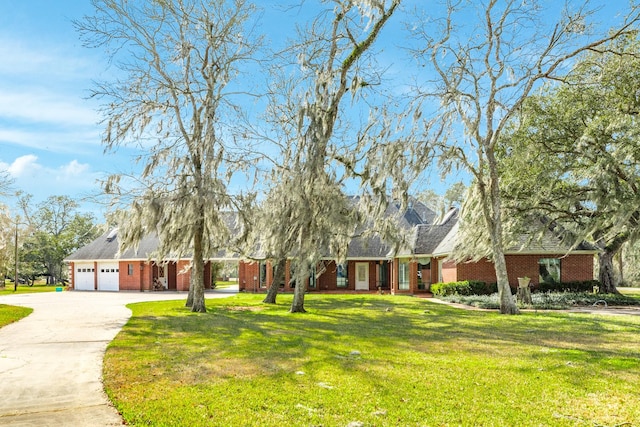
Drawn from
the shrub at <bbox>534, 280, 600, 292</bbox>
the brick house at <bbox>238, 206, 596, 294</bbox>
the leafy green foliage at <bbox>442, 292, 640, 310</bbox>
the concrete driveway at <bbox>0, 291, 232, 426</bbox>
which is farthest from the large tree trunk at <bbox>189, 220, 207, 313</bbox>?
the shrub at <bbox>534, 280, 600, 292</bbox>

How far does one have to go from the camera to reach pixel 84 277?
35.3 metres

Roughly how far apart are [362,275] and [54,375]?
24070mm

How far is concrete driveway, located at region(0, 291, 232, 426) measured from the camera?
4767 millimetres

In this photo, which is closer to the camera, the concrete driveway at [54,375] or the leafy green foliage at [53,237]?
the concrete driveway at [54,375]

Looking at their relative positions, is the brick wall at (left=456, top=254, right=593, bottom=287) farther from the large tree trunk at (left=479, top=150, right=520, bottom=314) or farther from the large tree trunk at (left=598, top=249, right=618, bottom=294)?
the large tree trunk at (left=479, top=150, right=520, bottom=314)

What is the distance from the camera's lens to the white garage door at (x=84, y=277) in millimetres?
34969

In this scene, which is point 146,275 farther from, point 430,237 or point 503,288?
point 503,288

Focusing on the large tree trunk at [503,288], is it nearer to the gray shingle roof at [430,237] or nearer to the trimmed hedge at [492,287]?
the trimmed hedge at [492,287]

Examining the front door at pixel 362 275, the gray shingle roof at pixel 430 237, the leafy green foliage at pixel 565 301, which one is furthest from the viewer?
the front door at pixel 362 275

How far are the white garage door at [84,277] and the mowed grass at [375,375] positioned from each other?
86.3 ft

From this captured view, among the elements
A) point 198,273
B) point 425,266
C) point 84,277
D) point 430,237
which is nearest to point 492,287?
point 430,237

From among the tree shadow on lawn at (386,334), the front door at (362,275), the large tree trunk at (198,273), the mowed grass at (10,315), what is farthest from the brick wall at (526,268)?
the mowed grass at (10,315)

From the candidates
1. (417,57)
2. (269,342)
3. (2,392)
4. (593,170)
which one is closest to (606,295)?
(593,170)

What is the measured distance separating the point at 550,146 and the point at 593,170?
67.1 inches
